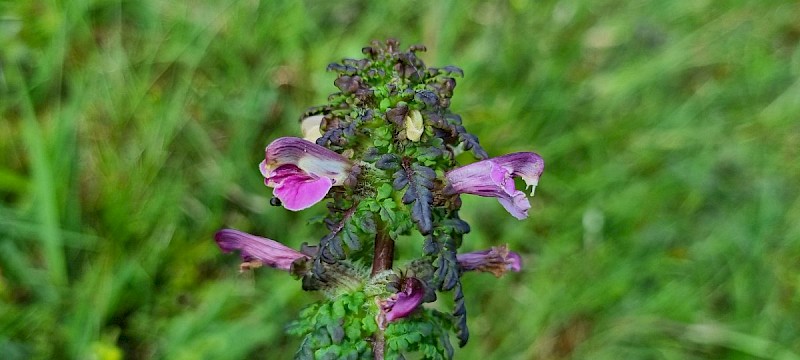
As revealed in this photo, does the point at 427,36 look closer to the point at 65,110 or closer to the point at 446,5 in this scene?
the point at 446,5

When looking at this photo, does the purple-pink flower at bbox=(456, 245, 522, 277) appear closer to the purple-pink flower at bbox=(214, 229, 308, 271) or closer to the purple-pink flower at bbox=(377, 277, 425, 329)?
the purple-pink flower at bbox=(377, 277, 425, 329)

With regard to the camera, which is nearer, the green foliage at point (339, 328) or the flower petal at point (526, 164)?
the green foliage at point (339, 328)

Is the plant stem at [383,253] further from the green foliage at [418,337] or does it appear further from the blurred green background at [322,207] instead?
the blurred green background at [322,207]

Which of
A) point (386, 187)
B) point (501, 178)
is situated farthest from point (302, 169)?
point (501, 178)

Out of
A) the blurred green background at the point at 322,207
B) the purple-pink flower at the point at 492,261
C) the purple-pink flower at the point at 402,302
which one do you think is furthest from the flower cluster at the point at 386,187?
the blurred green background at the point at 322,207

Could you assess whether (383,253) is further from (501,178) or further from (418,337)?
(501,178)

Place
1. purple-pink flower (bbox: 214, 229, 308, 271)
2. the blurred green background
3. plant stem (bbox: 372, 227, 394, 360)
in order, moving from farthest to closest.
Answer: the blurred green background, purple-pink flower (bbox: 214, 229, 308, 271), plant stem (bbox: 372, 227, 394, 360)

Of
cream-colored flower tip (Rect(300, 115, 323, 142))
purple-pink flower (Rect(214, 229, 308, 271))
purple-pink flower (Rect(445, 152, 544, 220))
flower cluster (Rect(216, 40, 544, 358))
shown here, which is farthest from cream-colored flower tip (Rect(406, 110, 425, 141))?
purple-pink flower (Rect(214, 229, 308, 271))
